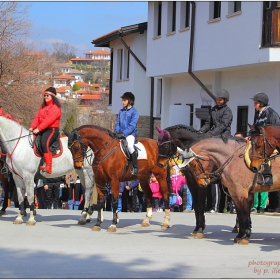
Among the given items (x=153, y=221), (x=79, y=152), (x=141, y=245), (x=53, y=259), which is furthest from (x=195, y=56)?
(x=53, y=259)

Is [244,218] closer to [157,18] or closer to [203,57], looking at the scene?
[203,57]

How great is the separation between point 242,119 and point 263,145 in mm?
15094

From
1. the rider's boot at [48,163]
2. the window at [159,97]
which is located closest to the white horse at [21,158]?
the rider's boot at [48,163]

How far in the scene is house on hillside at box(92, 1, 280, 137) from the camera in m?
23.0

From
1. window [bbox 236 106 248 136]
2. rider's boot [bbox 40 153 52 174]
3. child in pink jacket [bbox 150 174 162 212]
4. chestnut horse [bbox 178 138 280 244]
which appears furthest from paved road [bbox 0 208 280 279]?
window [bbox 236 106 248 136]

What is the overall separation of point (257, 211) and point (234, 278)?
1122 cm

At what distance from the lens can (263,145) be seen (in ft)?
37.6

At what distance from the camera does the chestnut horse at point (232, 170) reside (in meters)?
12.2

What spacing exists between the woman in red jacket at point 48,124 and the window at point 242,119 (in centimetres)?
1176

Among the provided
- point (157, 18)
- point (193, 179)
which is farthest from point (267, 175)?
point (157, 18)

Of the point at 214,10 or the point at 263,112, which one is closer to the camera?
the point at 263,112

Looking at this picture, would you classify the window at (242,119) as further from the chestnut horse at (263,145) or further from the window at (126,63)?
the chestnut horse at (263,145)

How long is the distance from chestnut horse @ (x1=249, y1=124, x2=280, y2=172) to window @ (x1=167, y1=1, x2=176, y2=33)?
1940 cm

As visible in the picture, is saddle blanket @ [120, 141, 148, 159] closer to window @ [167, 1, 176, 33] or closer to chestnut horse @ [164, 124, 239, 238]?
chestnut horse @ [164, 124, 239, 238]
